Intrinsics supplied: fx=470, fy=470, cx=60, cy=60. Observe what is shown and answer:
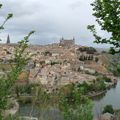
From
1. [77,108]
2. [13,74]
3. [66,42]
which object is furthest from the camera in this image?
[66,42]

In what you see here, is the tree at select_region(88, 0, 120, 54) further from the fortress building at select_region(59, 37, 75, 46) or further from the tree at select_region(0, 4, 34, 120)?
the fortress building at select_region(59, 37, 75, 46)

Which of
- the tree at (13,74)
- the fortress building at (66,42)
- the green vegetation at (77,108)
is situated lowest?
the green vegetation at (77,108)

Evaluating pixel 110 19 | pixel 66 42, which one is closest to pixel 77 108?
pixel 110 19

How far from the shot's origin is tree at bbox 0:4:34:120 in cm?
408

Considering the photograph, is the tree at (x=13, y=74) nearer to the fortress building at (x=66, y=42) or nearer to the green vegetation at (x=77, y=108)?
the green vegetation at (x=77, y=108)

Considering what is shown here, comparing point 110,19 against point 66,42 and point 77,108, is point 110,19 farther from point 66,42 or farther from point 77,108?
point 66,42

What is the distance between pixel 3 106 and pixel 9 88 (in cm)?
17

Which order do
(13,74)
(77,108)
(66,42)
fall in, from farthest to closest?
(66,42) → (77,108) → (13,74)

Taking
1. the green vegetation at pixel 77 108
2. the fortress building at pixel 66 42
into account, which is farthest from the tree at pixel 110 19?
the fortress building at pixel 66 42

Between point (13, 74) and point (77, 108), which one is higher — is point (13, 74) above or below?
above

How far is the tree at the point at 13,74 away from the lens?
13.4 ft

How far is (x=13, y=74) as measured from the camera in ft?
13.8

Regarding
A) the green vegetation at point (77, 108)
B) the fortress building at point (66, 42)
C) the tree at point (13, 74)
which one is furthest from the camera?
the fortress building at point (66, 42)

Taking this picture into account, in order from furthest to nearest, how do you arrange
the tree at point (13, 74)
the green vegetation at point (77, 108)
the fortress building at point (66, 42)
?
the fortress building at point (66, 42) < the green vegetation at point (77, 108) < the tree at point (13, 74)
